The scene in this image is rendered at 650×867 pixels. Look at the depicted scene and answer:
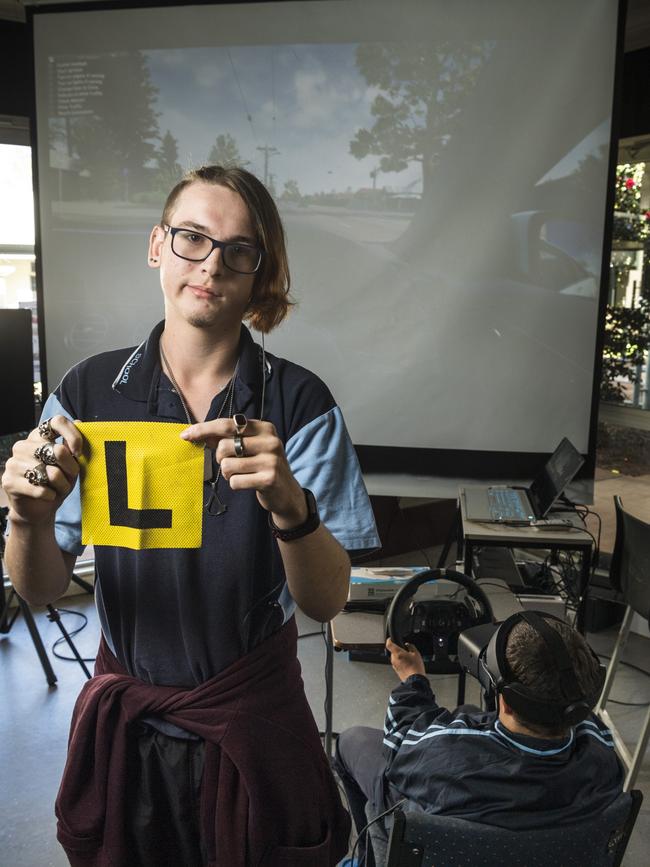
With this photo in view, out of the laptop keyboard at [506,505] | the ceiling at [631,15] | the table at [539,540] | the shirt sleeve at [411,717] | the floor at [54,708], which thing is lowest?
the floor at [54,708]

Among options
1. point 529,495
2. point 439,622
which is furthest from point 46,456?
point 529,495

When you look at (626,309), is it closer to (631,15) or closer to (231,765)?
(631,15)

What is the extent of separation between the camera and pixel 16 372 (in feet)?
9.61

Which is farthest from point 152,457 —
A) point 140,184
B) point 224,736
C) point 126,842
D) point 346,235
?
point 140,184

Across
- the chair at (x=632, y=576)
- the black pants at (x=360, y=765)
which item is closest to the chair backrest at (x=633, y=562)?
the chair at (x=632, y=576)

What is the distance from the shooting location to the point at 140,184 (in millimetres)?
3512

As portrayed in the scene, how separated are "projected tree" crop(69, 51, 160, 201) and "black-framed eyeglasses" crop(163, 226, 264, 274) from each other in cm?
271

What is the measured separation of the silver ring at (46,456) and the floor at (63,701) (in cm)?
186

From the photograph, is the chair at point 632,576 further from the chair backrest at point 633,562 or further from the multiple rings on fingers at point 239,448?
the multiple rings on fingers at point 239,448

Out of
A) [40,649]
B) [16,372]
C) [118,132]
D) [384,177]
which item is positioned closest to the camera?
[16,372]

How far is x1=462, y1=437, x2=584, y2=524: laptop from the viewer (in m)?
2.87

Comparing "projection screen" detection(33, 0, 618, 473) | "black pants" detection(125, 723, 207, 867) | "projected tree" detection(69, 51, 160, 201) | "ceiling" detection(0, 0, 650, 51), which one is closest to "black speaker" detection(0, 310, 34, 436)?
"projection screen" detection(33, 0, 618, 473)

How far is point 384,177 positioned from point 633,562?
203cm

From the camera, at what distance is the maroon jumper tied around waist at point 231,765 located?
100 cm
